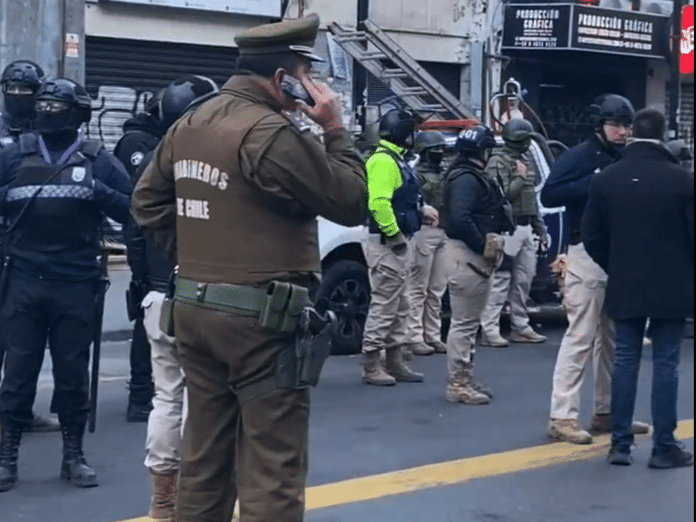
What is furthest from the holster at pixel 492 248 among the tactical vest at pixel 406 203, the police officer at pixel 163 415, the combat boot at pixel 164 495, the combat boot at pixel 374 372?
the combat boot at pixel 164 495

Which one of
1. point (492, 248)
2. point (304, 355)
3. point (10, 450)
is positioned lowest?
point (10, 450)

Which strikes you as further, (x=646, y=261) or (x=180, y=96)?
(x=646, y=261)

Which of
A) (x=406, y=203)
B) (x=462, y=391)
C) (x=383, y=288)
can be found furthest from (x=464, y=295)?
(x=406, y=203)

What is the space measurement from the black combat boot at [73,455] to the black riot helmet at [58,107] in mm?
1448

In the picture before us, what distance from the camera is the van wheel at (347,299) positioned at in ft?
36.8

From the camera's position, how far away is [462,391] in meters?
9.25

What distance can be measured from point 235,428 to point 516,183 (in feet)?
23.2

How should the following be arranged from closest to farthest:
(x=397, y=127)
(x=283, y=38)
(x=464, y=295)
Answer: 1. (x=283, y=38)
2. (x=464, y=295)
3. (x=397, y=127)

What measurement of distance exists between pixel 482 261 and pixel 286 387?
4.44 meters

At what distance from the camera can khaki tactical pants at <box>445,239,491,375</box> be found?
9023 mm

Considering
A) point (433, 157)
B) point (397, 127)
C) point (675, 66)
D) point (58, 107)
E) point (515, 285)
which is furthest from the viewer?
point (675, 66)

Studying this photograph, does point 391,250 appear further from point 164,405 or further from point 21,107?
point 164,405

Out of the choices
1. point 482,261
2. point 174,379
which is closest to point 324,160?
point 174,379

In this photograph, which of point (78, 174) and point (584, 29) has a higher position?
point (584, 29)
